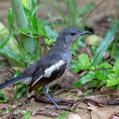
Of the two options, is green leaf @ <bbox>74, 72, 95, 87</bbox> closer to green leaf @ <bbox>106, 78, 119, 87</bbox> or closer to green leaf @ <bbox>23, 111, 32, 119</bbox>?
green leaf @ <bbox>106, 78, 119, 87</bbox>

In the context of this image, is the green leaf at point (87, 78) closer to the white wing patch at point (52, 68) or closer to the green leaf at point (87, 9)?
the white wing patch at point (52, 68)

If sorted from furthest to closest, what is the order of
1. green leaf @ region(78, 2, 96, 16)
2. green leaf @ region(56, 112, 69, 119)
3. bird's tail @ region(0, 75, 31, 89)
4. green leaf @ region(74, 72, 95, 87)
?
green leaf @ region(78, 2, 96, 16) < green leaf @ region(74, 72, 95, 87) < bird's tail @ region(0, 75, 31, 89) < green leaf @ region(56, 112, 69, 119)

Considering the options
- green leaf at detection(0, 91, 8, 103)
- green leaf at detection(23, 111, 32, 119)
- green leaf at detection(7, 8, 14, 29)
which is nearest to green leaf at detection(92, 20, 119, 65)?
green leaf at detection(7, 8, 14, 29)

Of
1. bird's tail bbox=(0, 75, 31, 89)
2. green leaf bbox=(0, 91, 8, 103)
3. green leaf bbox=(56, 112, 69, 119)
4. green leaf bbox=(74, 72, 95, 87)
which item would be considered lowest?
green leaf bbox=(56, 112, 69, 119)

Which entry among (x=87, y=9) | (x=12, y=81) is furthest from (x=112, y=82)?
(x=87, y=9)

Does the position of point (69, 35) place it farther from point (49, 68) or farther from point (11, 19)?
point (11, 19)

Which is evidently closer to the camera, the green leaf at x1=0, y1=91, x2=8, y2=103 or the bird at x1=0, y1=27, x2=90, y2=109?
the bird at x1=0, y1=27, x2=90, y2=109

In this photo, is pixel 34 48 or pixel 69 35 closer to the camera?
pixel 69 35

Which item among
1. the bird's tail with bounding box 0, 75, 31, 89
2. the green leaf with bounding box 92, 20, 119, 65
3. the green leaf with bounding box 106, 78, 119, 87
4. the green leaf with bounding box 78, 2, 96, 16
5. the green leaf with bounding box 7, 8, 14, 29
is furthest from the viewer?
the green leaf with bounding box 78, 2, 96, 16

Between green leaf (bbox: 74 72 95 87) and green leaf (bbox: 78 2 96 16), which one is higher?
green leaf (bbox: 78 2 96 16)
